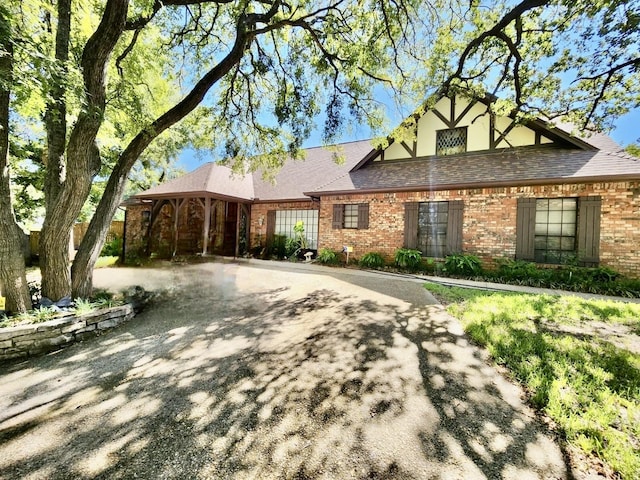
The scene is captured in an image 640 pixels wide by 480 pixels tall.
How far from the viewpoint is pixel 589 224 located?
292 inches

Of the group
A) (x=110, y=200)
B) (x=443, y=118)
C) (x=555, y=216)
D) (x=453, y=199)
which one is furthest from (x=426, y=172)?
(x=110, y=200)

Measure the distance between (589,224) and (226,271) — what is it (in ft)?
34.0

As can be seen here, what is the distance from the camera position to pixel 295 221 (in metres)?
12.6

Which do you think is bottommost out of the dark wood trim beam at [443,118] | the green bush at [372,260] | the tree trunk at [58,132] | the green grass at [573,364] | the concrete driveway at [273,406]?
the concrete driveway at [273,406]

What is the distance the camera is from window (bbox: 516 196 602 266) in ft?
24.6

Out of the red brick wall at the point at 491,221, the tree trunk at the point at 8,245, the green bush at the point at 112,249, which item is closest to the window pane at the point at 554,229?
the red brick wall at the point at 491,221

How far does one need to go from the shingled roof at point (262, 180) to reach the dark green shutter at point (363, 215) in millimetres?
2272

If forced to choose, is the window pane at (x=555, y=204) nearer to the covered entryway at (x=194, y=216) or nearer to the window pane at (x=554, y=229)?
the window pane at (x=554, y=229)

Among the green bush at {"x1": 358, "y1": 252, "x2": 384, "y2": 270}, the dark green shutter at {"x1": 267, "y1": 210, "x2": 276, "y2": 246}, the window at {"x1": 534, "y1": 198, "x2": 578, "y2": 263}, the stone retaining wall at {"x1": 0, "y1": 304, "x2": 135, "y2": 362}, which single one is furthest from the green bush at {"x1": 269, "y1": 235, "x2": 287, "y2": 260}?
the window at {"x1": 534, "y1": 198, "x2": 578, "y2": 263}

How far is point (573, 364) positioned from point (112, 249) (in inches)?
649

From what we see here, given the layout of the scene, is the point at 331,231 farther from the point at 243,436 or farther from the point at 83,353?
the point at 243,436

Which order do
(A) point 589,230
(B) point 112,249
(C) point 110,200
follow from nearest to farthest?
1. (C) point 110,200
2. (A) point 589,230
3. (B) point 112,249

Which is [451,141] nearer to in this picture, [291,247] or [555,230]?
[555,230]

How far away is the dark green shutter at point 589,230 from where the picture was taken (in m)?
7.33
